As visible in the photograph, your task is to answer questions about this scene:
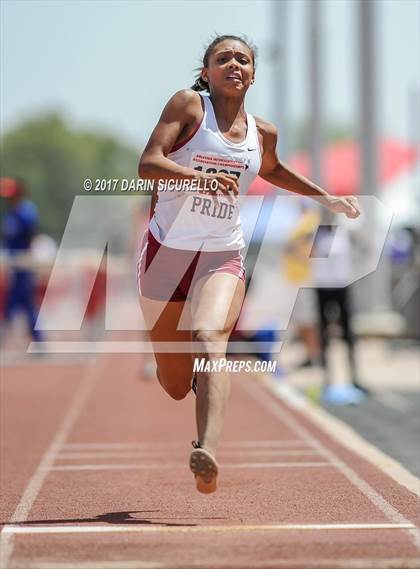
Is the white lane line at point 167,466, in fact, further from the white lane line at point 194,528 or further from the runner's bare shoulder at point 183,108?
the runner's bare shoulder at point 183,108

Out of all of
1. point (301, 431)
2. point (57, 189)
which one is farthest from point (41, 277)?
point (57, 189)

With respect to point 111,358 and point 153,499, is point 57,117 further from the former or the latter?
point 153,499

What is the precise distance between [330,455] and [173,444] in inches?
55.4

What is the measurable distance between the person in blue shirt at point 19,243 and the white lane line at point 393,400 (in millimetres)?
6176

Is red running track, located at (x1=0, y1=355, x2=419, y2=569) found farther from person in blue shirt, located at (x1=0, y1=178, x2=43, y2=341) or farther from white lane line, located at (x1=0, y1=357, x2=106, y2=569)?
person in blue shirt, located at (x1=0, y1=178, x2=43, y2=341)

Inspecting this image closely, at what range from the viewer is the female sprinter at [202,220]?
6.00m

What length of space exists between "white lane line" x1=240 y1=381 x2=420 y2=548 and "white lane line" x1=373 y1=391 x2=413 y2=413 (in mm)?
1015

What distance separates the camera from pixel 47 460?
880 centimetres

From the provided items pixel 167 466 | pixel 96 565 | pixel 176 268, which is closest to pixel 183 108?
pixel 176 268

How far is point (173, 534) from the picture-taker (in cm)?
569

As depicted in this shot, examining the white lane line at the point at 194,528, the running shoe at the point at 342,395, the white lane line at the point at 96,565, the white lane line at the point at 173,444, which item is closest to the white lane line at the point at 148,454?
the white lane line at the point at 173,444

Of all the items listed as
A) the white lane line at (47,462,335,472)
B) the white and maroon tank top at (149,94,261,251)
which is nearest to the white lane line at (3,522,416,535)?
the white and maroon tank top at (149,94,261,251)

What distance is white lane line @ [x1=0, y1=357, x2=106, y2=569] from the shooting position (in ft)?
18.3

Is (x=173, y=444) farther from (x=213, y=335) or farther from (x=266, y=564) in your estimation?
(x=266, y=564)
